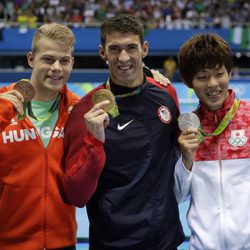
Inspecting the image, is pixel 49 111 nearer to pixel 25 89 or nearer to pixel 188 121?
pixel 25 89

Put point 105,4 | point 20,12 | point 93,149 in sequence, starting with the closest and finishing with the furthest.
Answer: point 93,149, point 20,12, point 105,4

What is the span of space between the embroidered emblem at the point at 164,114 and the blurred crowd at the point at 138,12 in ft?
49.7

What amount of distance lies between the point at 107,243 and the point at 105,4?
1792cm

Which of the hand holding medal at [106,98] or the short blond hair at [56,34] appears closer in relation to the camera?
the hand holding medal at [106,98]

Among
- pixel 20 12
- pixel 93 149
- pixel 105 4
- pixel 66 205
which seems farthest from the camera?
pixel 105 4

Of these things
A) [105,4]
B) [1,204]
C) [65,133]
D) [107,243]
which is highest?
[65,133]

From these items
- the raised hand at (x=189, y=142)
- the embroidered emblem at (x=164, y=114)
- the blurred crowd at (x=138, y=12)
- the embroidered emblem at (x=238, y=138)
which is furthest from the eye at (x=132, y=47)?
the blurred crowd at (x=138, y=12)

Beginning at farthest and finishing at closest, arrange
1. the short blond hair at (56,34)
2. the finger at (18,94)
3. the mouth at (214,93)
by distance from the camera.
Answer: the short blond hair at (56,34) < the mouth at (214,93) < the finger at (18,94)

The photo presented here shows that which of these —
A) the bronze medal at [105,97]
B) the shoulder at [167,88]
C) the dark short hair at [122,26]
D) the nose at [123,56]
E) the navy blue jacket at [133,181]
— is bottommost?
the navy blue jacket at [133,181]

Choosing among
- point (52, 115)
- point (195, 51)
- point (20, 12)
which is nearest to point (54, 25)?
point (52, 115)

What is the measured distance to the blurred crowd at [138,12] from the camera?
17.0m

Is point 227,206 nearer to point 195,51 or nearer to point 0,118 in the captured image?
point 195,51

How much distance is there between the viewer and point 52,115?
2215mm

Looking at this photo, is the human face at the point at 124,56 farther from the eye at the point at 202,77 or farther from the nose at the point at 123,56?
the eye at the point at 202,77
